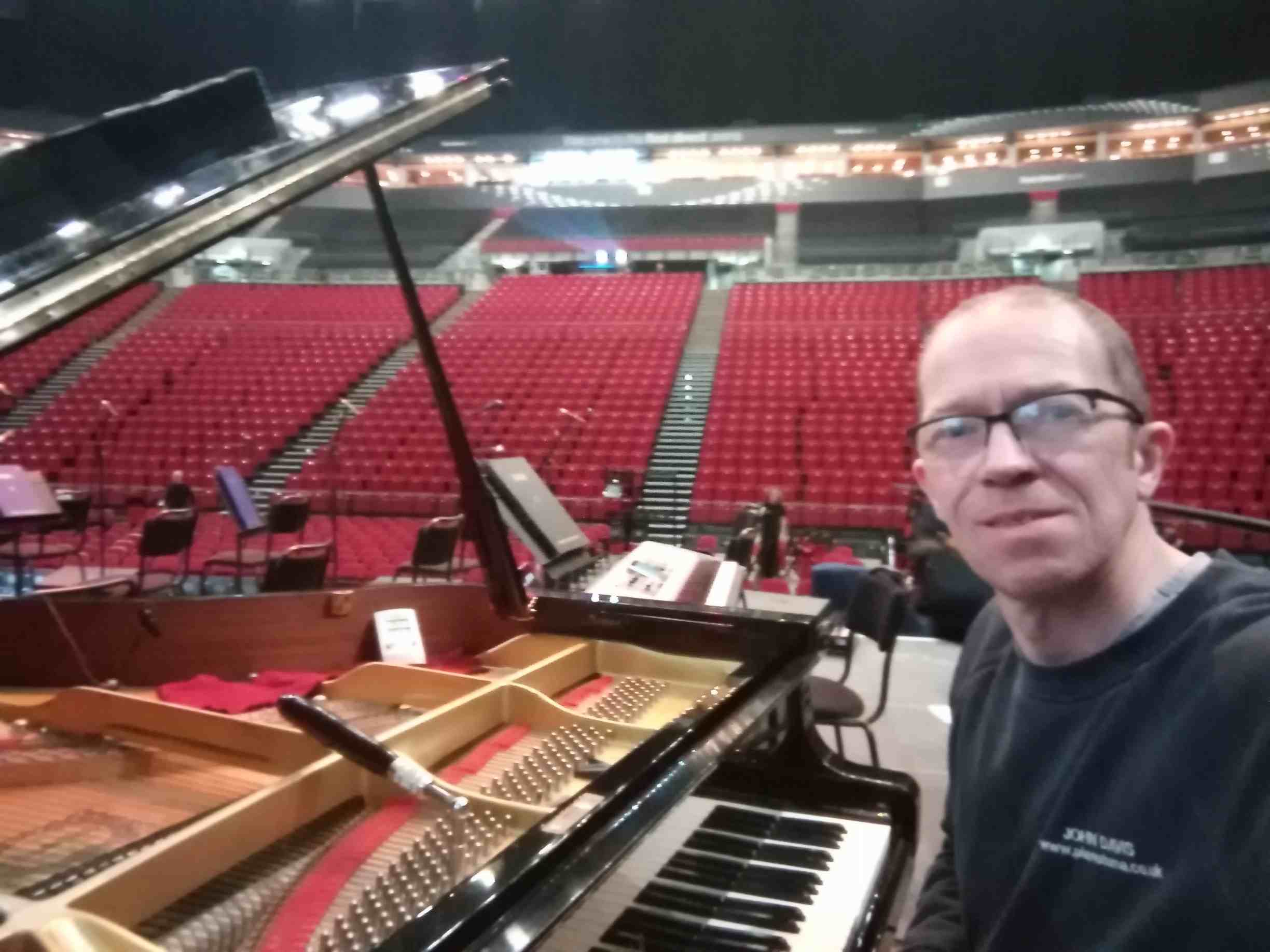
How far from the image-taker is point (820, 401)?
1209 cm

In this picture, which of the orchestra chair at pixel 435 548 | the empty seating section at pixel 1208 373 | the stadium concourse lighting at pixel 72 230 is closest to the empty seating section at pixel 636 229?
the empty seating section at pixel 1208 373

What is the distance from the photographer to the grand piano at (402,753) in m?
1.08

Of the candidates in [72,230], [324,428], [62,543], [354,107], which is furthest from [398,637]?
[324,428]

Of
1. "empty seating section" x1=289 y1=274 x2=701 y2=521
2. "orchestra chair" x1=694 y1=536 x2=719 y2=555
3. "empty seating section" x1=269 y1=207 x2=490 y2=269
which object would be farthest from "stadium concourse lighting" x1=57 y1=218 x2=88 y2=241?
"empty seating section" x1=269 y1=207 x2=490 y2=269

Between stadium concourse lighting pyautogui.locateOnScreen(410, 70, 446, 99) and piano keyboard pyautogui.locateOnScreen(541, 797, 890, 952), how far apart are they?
1.42 m

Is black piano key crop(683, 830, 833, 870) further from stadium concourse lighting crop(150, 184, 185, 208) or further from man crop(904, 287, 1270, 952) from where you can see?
stadium concourse lighting crop(150, 184, 185, 208)

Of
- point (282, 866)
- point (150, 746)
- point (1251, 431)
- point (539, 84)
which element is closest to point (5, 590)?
point (150, 746)

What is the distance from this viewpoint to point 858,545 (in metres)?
9.34

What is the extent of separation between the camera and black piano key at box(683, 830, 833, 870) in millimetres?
1585

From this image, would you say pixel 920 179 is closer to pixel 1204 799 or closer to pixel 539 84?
pixel 539 84

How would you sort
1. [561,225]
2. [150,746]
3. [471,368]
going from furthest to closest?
Result: [561,225] → [471,368] → [150,746]

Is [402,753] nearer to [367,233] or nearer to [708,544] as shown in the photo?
[708,544]

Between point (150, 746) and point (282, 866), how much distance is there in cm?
64

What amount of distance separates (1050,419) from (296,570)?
13.2 feet
